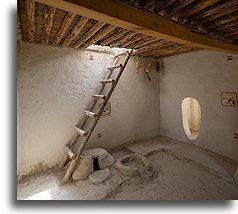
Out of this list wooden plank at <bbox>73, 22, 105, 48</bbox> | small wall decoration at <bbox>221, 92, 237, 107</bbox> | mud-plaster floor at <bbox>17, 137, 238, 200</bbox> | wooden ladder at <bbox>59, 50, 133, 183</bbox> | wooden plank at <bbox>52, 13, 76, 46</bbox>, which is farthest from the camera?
small wall decoration at <bbox>221, 92, 237, 107</bbox>

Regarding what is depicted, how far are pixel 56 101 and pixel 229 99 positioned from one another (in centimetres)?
373

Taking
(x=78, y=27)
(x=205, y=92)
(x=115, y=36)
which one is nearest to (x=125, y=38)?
(x=115, y=36)

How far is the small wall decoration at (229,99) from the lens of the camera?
306 cm

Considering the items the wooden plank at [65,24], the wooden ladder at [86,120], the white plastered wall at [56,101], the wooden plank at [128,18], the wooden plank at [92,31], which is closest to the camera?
the wooden plank at [128,18]

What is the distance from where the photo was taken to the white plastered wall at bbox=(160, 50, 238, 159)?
3.19 meters

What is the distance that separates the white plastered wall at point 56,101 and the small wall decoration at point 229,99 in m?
2.26

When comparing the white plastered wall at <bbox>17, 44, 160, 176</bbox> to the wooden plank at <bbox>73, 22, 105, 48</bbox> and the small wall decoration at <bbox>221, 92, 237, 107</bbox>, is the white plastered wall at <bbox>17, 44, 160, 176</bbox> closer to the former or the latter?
the wooden plank at <bbox>73, 22, 105, 48</bbox>

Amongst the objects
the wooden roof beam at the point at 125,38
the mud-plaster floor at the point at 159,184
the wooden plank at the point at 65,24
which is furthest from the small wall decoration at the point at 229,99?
the wooden plank at the point at 65,24

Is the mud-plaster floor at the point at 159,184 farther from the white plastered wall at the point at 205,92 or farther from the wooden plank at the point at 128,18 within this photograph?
the wooden plank at the point at 128,18

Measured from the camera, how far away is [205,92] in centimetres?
363

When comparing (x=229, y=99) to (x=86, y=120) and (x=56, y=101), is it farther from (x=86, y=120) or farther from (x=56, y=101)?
(x=56, y=101)

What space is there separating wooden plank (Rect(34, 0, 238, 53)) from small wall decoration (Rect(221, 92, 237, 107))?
1.74 meters

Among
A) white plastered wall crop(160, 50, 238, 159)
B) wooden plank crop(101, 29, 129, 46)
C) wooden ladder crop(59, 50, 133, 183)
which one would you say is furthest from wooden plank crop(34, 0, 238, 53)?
white plastered wall crop(160, 50, 238, 159)

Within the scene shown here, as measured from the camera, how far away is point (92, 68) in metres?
3.39
